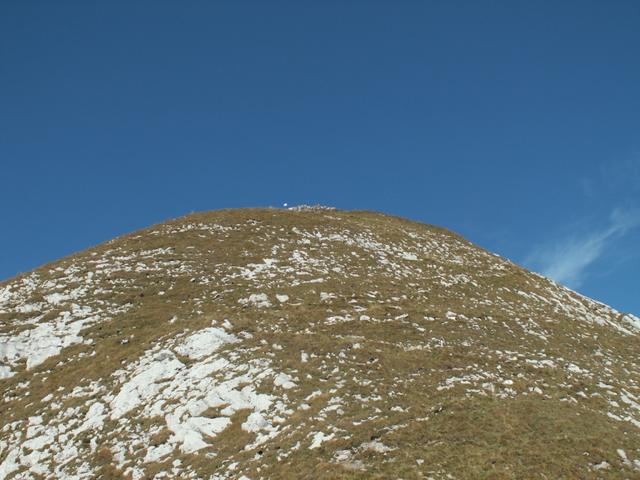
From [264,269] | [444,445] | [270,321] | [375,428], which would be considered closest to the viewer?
[444,445]

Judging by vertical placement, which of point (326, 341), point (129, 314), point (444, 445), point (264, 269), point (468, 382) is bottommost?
point (444, 445)

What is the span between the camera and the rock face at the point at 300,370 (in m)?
18.4

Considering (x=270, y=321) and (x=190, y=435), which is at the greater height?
(x=270, y=321)

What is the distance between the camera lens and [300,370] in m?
24.1

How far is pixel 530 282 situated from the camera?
44.1 m

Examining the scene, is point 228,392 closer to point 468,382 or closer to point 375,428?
point 375,428

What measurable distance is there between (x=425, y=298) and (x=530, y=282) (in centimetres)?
1356

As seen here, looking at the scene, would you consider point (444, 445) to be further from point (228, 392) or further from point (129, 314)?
point (129, 314)

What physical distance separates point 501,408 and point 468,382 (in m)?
2.75

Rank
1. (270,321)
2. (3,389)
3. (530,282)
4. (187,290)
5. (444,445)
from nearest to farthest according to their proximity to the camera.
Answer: (444,445)
(3,389)
(270,321)
(187,290)
(530,282)

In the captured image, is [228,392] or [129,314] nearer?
[228,392]

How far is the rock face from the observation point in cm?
1836

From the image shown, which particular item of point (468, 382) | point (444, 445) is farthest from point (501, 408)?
point (444, 445)

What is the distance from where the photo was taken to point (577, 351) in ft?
100
